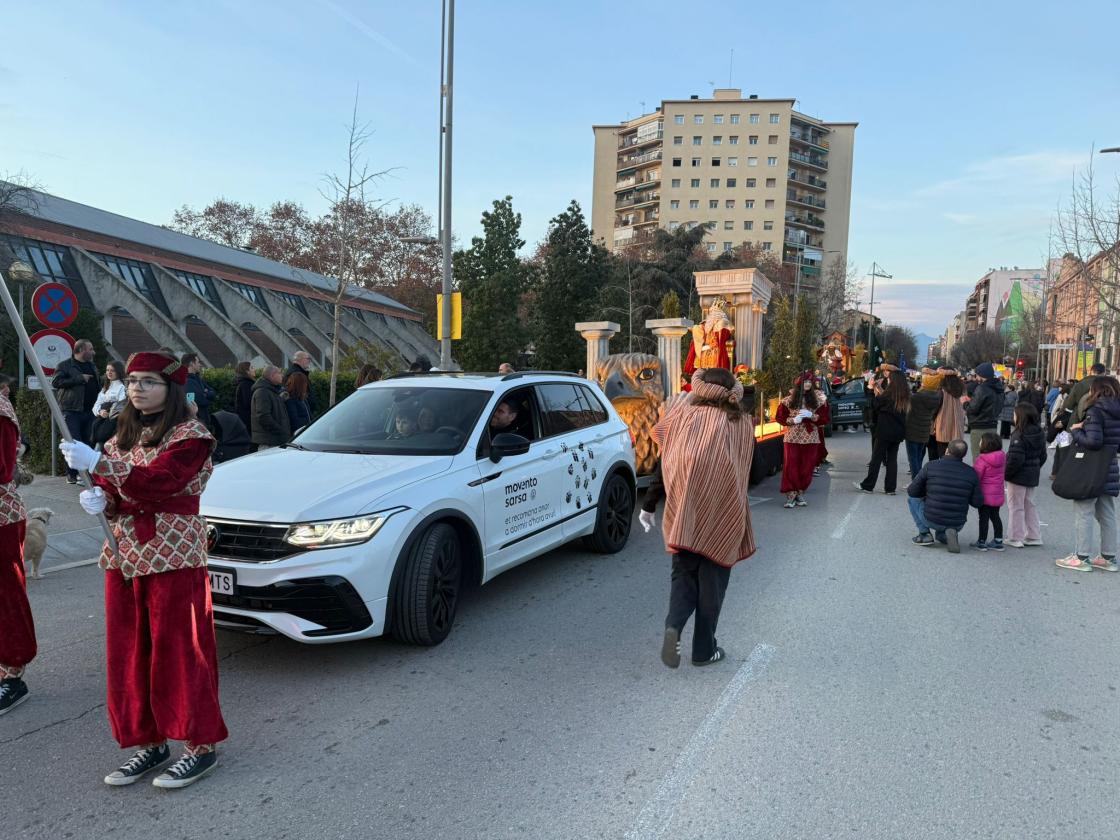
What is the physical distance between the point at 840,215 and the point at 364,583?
93065mm

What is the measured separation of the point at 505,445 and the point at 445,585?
101 centimetres

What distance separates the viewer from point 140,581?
9.90 feet

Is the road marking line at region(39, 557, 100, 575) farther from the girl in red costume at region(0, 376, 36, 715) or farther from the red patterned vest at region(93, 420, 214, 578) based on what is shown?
the red patterned vest at region(93, 420, 214, 578)

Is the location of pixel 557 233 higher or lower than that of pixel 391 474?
higher

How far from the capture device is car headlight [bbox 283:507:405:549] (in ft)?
13.0

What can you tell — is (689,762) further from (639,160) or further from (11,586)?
(639,160)

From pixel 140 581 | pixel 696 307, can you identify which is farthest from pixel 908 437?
pixel 696 307

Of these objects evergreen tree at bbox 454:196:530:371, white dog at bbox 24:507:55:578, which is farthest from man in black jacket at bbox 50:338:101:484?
evergreen tree at bbox 454:196:530:371

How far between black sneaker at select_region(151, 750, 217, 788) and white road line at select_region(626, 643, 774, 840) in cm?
180

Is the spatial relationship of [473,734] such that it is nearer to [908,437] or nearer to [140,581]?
[140,581]

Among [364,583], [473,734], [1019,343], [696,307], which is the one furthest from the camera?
[1019,343]

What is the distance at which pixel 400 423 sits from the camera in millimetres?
5477

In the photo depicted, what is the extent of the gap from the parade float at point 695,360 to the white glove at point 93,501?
170 inches

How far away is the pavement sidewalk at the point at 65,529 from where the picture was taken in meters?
6.68
